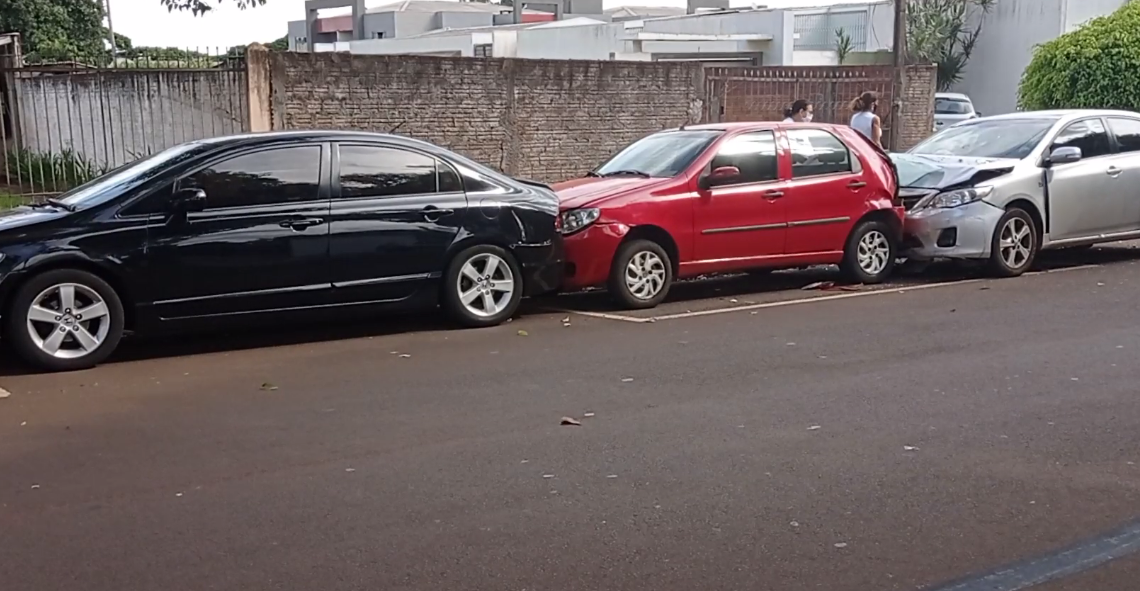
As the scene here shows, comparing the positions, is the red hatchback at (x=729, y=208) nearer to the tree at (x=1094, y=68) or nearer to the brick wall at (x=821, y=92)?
the brick wall at (x=821, y=92)

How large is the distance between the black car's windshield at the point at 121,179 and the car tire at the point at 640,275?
11.8 feet

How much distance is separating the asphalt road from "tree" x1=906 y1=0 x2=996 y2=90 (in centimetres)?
3230

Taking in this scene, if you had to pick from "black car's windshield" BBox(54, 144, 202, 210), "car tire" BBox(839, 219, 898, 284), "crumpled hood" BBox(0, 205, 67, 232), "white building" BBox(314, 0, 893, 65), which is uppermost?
"white building" BBox(314, 0, 893, 65)

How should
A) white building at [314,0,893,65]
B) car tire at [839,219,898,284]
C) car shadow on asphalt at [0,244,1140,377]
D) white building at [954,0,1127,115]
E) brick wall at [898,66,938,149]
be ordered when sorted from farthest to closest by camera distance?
white building at [954,0,1127,115]
white building at [314,0,893,65]
brick wall at [898,66,938,149]
car tire at [839,219,898,284]
car shadow on asphalt at [0,244,1140,377]

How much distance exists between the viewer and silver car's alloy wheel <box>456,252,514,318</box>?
32.9ft

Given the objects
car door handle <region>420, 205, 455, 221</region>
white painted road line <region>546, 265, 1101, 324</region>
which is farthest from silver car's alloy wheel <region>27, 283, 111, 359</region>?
white painted road line <region>546, 265, 1101, 324</region>

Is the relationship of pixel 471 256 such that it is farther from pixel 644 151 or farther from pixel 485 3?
pixel 485 3

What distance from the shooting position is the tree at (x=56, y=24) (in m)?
31.7

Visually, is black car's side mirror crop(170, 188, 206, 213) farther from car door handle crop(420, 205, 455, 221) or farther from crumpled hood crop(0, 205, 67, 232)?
car door handle crop(420, 205, 455, 221)

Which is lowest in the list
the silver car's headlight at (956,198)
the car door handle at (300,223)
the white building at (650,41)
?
the silver car's headlight at (956,198)

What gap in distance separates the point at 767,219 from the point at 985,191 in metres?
2.47

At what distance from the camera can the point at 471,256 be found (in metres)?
10.0

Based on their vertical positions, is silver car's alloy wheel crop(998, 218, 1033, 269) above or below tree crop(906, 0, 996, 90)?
below

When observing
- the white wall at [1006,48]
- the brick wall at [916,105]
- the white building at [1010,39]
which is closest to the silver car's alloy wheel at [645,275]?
the brick wall at [916,105]
